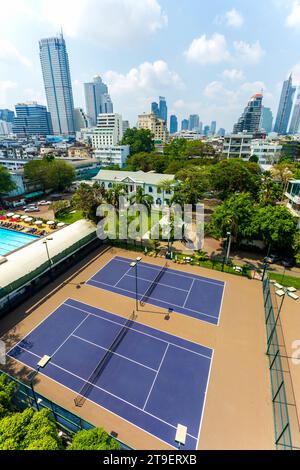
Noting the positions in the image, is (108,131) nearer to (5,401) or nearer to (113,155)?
(113,155)

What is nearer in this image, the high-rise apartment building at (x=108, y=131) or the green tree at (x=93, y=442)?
the green tree at (x=93, y=442)

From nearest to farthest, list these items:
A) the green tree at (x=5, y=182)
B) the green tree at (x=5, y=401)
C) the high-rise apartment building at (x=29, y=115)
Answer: the green tree at (x=5, y=401), the green tree at (x=5, y=182), the high-rise apartment building at (x=29, y=115)

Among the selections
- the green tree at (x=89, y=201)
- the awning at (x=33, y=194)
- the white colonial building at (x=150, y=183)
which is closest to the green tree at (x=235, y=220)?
the green tree at (x=89, y=201)

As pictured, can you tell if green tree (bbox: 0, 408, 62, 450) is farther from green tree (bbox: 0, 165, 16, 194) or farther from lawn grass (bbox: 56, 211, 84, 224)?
green tree (bbox: 0, 165, 16, 194)

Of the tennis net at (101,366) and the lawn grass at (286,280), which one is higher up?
the lawn grass at (286,280)

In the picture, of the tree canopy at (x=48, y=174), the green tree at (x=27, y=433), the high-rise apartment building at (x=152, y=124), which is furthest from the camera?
the high-rise apartment building at (x=152, y=124)

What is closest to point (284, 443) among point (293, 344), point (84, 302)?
point (293, 344)

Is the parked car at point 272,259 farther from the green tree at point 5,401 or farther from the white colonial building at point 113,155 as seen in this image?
the white colonial building at point 113,155
